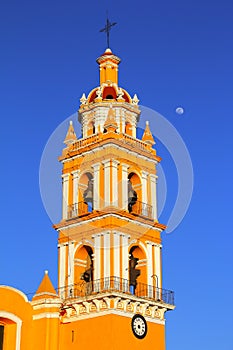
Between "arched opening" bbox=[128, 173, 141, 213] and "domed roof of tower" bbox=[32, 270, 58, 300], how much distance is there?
507cm

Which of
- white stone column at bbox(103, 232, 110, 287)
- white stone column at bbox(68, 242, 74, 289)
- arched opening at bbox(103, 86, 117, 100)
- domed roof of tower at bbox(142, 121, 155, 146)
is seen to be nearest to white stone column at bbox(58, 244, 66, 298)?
white stone column at bbox(68, 242, 74, 289)

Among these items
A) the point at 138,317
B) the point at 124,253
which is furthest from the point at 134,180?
the point at 138,317

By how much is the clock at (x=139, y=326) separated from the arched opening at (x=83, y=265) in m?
2.91

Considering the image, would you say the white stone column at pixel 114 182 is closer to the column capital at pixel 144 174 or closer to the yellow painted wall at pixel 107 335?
the column capital at pixel 144 174

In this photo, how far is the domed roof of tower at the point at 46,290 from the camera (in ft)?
106

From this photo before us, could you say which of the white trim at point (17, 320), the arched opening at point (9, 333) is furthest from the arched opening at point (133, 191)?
the arched opening at point (9, 333)

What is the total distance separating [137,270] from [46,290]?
440 cm

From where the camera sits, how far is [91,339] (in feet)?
103

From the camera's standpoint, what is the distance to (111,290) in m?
31.4

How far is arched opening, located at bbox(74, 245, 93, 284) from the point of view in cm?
3409

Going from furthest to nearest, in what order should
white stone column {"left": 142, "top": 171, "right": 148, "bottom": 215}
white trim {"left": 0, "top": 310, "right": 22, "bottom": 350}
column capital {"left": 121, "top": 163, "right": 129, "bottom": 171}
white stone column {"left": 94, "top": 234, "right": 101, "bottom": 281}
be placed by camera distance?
white stone column {"left": 142, "top": 171, "right": 148, "bottom": 215} → column capital {"left": 121, "top": 163, "right": 129, "bottom": 171} → white stone column {"left": 94, "top": 234, "right": 101, "bottom": 281} → white trim {"left": 0, "top": 310, "right": 22, "bottom": 350}

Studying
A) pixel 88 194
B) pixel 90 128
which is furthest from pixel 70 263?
pixel 90 128

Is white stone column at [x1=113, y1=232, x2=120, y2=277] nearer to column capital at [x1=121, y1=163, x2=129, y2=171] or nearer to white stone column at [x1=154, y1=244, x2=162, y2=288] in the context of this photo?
white stone column at [x1=154, y1=244, x2=162, y2=288]

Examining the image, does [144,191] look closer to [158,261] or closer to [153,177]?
[153,177]
